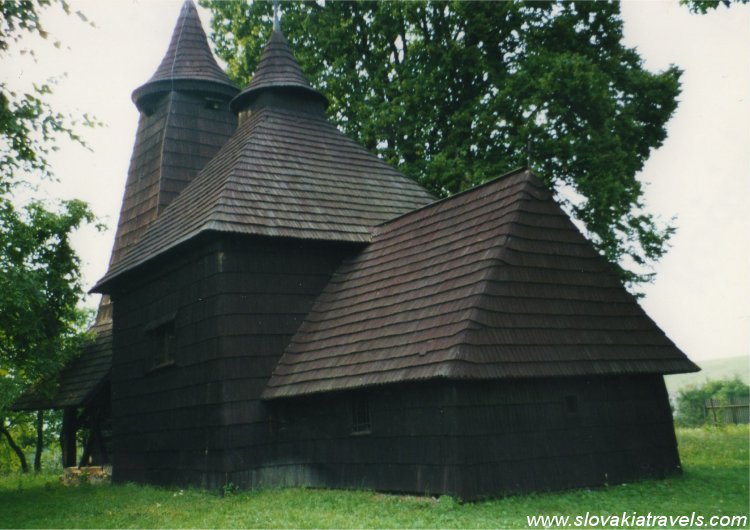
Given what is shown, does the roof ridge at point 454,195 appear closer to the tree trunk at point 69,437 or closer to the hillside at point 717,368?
the tree trunk at point 69,437

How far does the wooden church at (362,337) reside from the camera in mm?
10078

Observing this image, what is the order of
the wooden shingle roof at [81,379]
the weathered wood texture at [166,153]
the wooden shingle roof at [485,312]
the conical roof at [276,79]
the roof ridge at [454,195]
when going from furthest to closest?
the weathered wood texture at [166,153] → the wooden shingle roof at [81,379] → the conical roof at [276,79] → the roof ridge at [454,195] → the wooden shingle roof at [485,312]

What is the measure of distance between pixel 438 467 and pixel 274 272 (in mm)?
5445

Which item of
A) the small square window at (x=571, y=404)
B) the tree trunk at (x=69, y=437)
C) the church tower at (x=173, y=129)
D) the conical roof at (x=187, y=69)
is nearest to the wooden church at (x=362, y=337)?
the small square window at (x=571, y=404)

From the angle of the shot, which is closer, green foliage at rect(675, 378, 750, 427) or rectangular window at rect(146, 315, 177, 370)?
rectangular window at rect(146, 315, 177, 370)

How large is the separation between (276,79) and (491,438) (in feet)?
37.3

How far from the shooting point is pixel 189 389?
44.1 feet

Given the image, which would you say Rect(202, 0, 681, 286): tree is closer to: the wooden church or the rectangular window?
the wooden church

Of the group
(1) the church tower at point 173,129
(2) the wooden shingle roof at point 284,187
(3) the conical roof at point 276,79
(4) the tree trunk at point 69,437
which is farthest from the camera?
(4) the tree trunk at point 69,437

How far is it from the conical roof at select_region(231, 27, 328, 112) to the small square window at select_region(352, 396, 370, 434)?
918 cm

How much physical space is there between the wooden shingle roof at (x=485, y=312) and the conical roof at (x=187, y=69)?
9779mm

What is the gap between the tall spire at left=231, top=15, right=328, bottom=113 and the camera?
17.6m

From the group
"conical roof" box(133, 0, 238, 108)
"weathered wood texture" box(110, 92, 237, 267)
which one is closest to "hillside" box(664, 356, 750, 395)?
"conical roof" box(133, 0, 238, 108)

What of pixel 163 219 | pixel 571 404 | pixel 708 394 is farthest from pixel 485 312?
pixel 708 394
